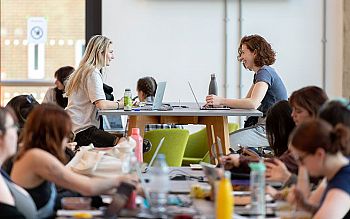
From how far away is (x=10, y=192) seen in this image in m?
3.39

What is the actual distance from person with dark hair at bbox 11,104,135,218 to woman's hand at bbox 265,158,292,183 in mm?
716

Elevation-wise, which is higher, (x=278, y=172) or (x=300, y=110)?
(x=300, y=110)

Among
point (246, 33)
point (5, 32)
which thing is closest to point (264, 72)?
point (246, 33)

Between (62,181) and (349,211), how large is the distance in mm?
1246

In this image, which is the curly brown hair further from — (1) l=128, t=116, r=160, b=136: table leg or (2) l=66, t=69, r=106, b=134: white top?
(2) l=66, t=69, r=106, b=134: white top

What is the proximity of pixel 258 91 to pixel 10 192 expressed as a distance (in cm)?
396

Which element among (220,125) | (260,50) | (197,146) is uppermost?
(260,50)

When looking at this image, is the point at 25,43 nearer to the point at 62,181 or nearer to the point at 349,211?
the point at 62,181

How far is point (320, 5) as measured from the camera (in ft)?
33.8

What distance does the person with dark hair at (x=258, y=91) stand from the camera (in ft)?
23.2

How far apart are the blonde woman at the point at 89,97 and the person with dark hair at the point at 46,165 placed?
11.4ft

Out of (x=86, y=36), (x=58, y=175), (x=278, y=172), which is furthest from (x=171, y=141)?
(x=58, y=175)

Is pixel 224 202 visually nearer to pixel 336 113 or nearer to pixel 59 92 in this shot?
pixel 336 113

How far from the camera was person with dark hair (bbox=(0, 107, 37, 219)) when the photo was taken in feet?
10.8
